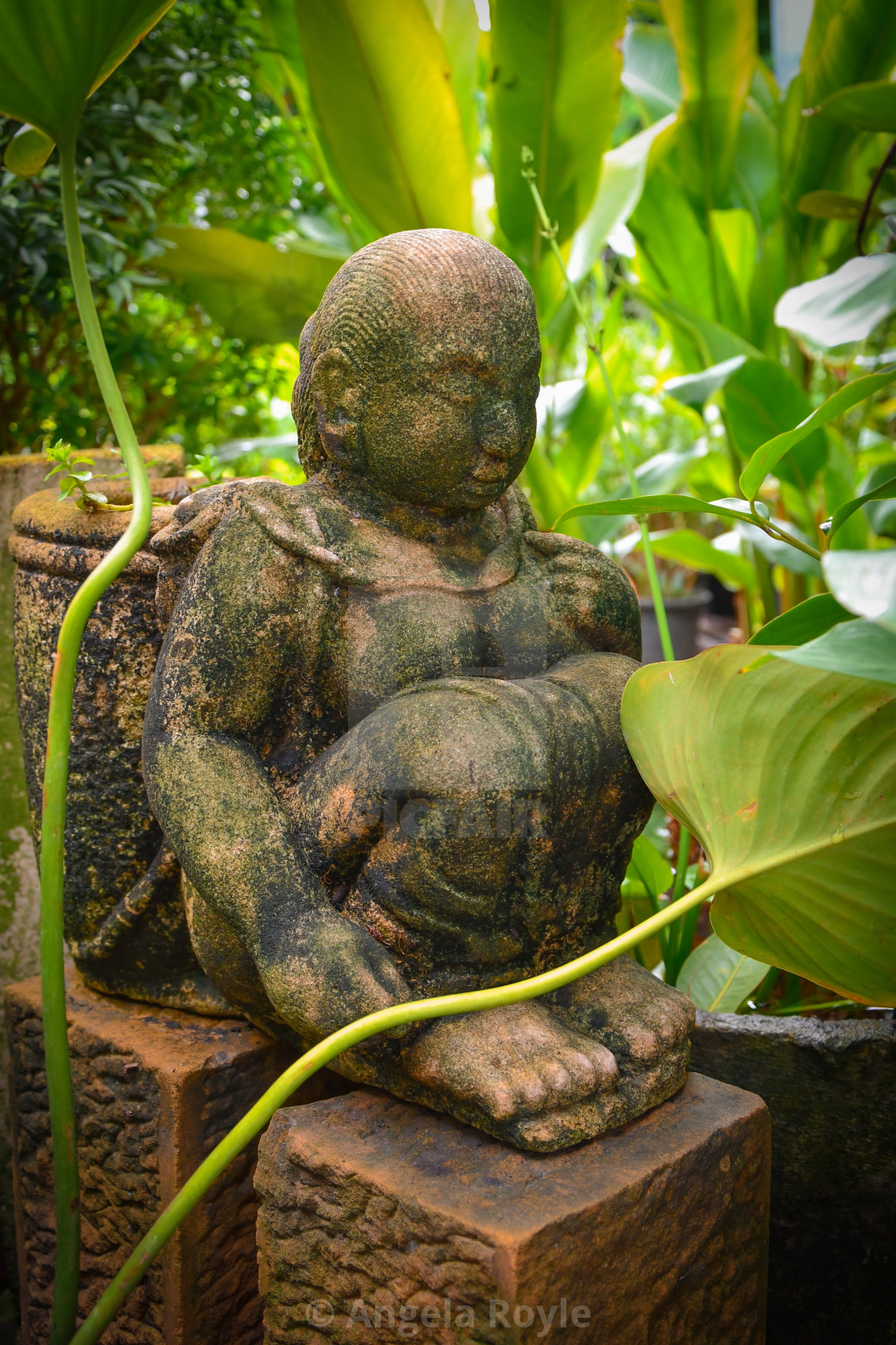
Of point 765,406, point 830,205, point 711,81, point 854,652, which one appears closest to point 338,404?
point 854,652

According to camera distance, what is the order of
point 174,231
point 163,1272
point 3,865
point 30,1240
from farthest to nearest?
point 174,231
point 3,865
point 30,1240
point 163,1272

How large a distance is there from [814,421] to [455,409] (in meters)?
0.31

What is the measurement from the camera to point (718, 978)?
152 centimetres

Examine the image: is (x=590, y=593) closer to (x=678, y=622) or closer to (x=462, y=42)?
(x=462, y=42)

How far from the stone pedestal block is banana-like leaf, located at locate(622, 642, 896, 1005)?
0.70 feet

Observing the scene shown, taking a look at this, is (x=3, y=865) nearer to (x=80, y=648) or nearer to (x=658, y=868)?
(x=80, y=648)

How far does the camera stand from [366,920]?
3.20 feet

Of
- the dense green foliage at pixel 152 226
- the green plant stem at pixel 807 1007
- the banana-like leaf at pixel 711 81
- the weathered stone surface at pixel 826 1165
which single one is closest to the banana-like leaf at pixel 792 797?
the weathered stone surface at pixel 826 1165

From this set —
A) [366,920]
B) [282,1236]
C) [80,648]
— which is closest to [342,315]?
[80,648]

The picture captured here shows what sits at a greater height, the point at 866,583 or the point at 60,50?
the point at 60,50

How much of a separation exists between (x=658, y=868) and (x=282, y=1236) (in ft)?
2.43

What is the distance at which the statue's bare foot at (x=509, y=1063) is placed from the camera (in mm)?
902

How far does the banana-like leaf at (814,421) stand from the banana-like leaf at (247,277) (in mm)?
1278

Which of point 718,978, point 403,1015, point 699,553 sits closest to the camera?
point 403,1015
